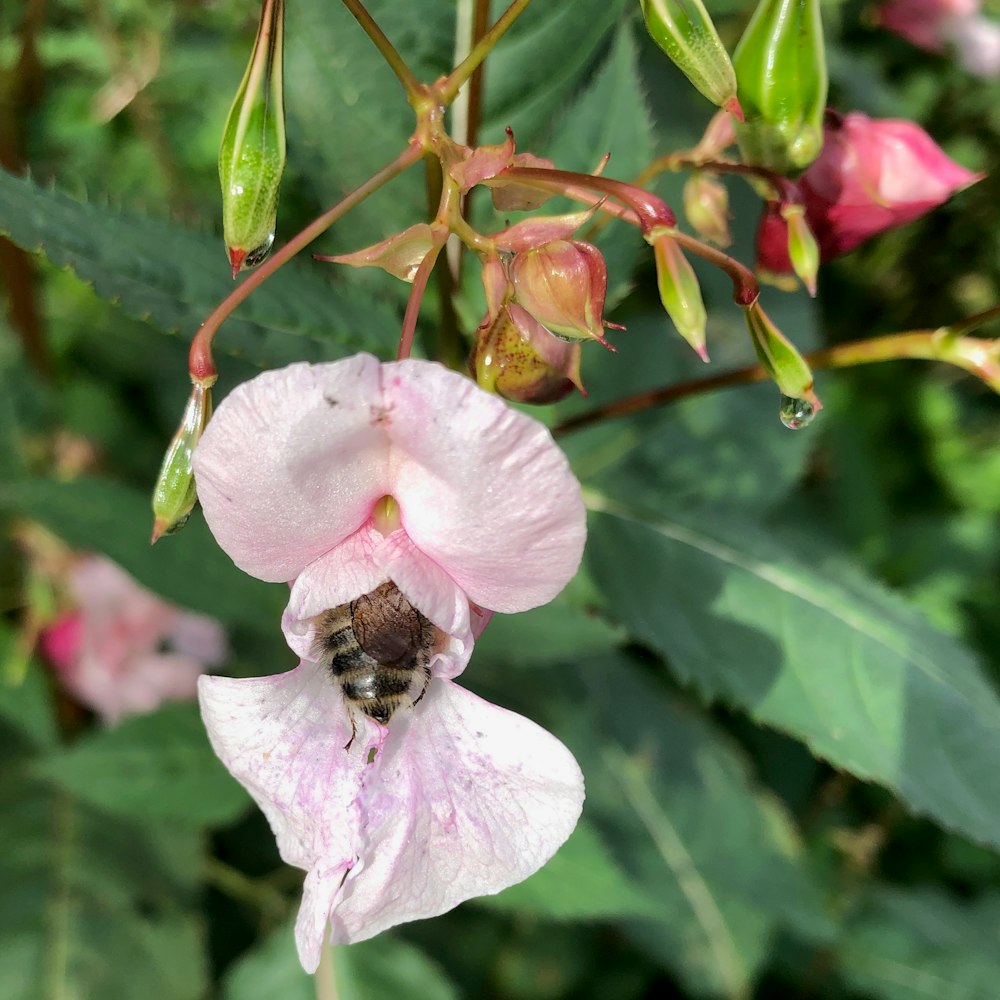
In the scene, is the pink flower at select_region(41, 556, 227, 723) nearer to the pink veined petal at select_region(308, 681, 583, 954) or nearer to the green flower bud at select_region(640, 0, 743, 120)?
the pink veined petal at select_region(308, 681, 583, 954)

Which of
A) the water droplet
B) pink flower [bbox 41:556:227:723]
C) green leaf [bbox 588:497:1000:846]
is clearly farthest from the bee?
pink flower [bbox 41:556:227:723]

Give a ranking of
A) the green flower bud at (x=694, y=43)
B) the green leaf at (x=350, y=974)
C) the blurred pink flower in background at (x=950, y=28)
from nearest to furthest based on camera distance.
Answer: the green flower bud at (x=694, y=43) → the green leaf at (x=350, y=974) → the blurred pink flower in background at (x=950, y=28)

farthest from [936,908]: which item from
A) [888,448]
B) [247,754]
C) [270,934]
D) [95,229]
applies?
[95,229]

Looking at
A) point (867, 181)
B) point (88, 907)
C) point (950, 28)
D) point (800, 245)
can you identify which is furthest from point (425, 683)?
point (950, 28)

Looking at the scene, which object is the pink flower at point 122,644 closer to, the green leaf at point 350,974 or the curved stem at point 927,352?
the green leaf at point 350,974

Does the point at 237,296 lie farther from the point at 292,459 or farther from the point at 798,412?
the point at 798,412

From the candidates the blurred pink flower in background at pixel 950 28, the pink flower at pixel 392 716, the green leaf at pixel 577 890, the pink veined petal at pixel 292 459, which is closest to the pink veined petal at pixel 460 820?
the pink flower at pixel 392 716

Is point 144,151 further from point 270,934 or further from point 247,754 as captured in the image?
point 247,754
